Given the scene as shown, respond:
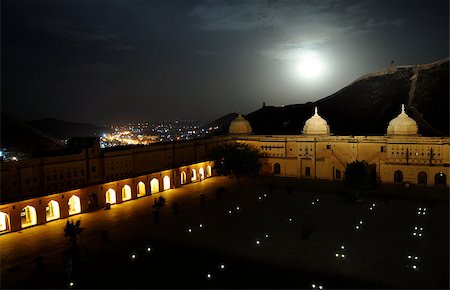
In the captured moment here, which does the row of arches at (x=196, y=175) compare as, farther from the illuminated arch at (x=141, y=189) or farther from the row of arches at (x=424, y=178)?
the row of arches at (x=424, y=178)

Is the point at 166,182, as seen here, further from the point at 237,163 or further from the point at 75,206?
the point at 75,206

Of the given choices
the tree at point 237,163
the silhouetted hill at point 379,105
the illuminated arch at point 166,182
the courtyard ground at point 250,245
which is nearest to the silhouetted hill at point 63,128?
the silhouetted hill at point 379,105

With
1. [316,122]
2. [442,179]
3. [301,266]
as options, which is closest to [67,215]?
[301,266]

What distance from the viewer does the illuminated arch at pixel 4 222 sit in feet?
88.0

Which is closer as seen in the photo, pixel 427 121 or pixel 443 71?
pixel 427 121

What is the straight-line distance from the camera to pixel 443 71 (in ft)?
276

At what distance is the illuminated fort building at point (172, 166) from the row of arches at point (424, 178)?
57 millimetres

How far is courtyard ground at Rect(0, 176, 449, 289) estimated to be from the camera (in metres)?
18.7

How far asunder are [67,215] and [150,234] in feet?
30.8

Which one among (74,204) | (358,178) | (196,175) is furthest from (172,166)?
(358,178)

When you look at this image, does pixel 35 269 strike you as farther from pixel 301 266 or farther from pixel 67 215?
pixel 301 266

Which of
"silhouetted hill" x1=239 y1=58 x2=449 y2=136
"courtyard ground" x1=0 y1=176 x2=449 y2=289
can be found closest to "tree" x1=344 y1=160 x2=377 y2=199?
"courtyard ground" x1=0 y1=176 x2=449 y2=289

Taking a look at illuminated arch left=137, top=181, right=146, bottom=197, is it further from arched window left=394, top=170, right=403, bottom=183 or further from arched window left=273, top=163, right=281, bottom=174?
arched window left=394, top=170, right=403, bottom=183

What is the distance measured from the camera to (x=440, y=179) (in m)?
40.3
